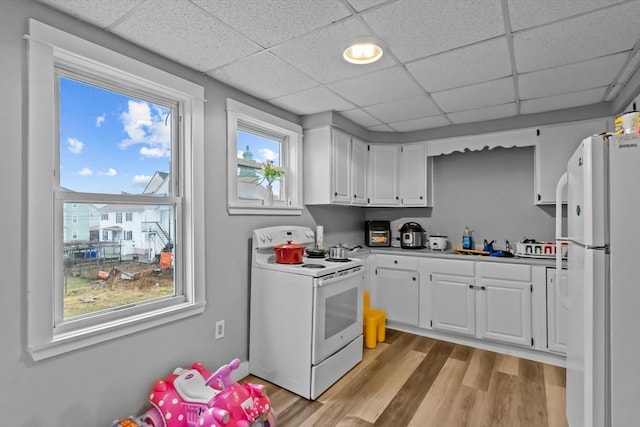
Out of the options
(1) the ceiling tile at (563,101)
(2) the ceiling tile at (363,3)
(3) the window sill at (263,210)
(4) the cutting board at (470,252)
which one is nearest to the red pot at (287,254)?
(3) the window sill at (263,210)

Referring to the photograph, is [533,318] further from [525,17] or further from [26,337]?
[26,337]

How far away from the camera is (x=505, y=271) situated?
2996 mm

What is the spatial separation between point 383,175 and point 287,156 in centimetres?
129

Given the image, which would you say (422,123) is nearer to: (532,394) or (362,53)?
(362,53)

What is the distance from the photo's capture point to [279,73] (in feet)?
→ 7.36

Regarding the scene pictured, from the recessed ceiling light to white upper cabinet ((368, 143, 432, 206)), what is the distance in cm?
188

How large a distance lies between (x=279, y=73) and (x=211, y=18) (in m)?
0.68

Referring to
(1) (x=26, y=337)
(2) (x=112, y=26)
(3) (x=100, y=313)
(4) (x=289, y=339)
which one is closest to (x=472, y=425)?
(4) (x=289, y=339)

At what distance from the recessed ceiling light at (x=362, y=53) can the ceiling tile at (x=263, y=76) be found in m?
0.42

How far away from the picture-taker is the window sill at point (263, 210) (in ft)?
8.20

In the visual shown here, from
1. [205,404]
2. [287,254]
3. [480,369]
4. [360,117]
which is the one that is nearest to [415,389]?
[480,369]

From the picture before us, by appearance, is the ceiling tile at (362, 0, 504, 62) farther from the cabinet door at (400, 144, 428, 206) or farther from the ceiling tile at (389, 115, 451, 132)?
the cabinet door at (400, 144, 428, 206)

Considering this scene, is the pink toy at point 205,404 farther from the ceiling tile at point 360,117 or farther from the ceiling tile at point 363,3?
the ceiling tile at point 360,117

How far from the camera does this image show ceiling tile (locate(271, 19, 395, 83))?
68.1 inches
